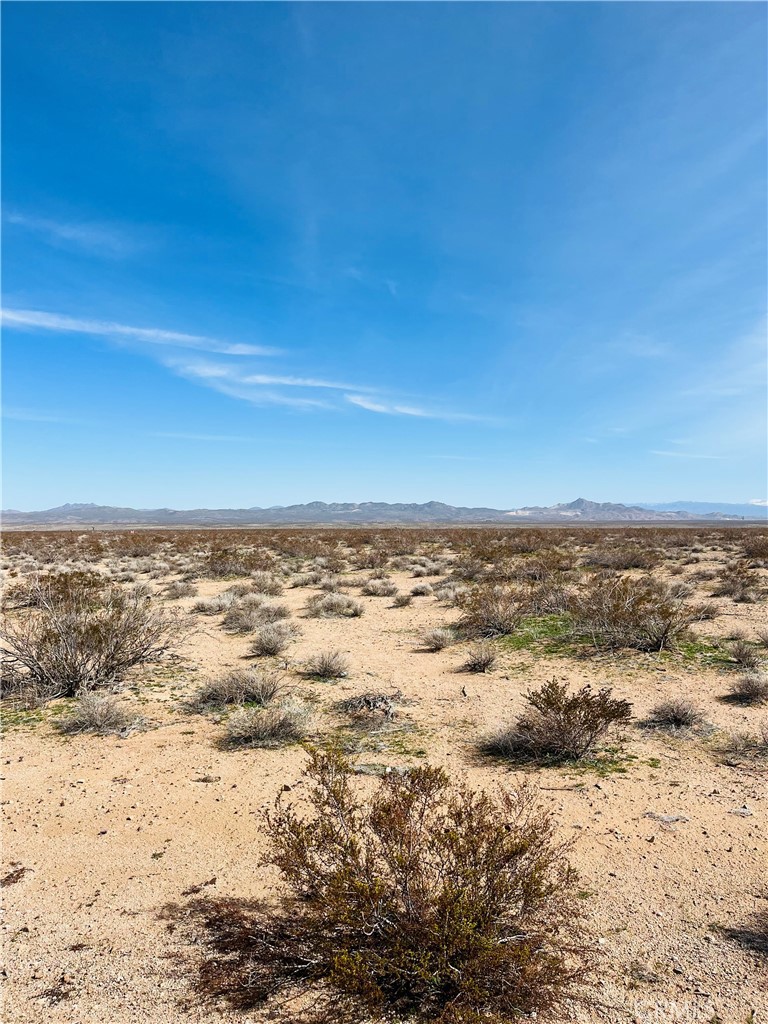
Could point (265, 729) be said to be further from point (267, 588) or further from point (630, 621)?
point (267, 588)

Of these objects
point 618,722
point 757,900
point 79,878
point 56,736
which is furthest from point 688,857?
A: point 56,736

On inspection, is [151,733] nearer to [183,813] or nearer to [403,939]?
[183,813]

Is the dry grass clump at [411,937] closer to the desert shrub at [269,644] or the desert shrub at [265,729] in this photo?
the desert shrub at [265,729]

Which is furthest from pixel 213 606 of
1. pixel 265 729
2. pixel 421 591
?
pixel 265 729

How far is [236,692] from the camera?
26.2 ft

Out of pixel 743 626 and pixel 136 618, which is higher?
pixel 136 618

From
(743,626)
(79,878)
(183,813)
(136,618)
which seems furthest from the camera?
(743,626)

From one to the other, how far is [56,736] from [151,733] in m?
1.18

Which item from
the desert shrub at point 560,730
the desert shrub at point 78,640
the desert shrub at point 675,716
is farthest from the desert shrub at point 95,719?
the desert shrub at point 675,716

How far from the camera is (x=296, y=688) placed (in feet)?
28.9

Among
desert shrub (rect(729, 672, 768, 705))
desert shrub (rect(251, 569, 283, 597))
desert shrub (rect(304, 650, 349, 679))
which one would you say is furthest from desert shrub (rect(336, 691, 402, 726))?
desert shrub (rect(251, 569, 283, 597))

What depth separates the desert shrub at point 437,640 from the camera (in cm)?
1135

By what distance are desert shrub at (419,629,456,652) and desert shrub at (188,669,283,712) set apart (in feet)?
13.6

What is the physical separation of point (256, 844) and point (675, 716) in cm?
554
